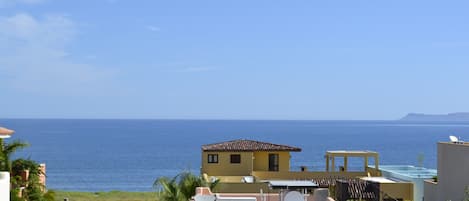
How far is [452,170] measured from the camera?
27.5 m

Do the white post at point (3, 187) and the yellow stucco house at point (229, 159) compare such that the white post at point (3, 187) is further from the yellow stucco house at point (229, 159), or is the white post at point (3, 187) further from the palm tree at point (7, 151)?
the yellow stucco house at point (229, 159)

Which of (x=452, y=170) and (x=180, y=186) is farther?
(x=180, y=186)

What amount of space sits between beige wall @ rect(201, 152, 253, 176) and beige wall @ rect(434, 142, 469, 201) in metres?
15.7

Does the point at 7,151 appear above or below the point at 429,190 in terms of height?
above

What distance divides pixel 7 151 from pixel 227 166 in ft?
60.6

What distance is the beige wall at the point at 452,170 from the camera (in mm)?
26453

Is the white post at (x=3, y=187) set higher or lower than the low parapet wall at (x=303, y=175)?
higher

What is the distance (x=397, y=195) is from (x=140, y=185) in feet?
179

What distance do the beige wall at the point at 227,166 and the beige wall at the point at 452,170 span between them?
15722 millimetres

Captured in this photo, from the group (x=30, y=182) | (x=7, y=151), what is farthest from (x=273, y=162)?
(x=7, y=151)

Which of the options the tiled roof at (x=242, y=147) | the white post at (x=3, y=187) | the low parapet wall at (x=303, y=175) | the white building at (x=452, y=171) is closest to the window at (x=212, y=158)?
the tiled roof at (x=242, y=147)

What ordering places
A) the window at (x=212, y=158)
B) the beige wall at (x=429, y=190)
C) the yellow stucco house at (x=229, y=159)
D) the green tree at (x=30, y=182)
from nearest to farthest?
1. the green tree at (x=30, y=182)
2. the beige wall at (x=429, y=190)
3. the yellow stucco house at (x=229, y=159)
4. the window at (x=212, y=158)

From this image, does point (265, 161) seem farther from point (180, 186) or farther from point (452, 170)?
point (452, 170)

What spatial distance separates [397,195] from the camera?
34812 millimetres
